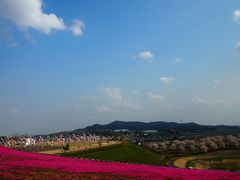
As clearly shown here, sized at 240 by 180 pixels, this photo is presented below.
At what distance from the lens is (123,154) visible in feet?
287

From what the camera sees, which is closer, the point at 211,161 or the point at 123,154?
the point at 123,154

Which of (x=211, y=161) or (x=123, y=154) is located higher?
(x=123, y=154)

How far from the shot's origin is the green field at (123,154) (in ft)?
257

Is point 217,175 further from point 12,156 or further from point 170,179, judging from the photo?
point 12,156

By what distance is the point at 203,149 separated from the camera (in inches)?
4395

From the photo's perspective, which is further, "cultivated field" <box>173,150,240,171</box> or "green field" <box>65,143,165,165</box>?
"cultivated field" <box>173,150,240,171</box>

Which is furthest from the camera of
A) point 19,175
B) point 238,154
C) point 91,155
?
point 238,154

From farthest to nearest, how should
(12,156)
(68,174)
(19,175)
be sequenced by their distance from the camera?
(12,156)
(68,174)
(19,175)

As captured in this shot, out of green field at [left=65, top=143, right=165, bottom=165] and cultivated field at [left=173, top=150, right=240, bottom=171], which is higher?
green field at [left=65, top=143, right=165, bottom=165]

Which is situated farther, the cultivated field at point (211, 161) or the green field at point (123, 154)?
the cultivated field at point (211, 161)

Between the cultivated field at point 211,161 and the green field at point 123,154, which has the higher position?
the green field at point 123,154

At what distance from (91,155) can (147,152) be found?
24909 millimetres

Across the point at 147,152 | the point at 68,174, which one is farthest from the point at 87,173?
the point at 147,152

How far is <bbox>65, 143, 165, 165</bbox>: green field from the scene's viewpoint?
257 feet
